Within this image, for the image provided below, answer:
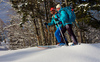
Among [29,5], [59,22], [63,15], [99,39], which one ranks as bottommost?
[99,39]

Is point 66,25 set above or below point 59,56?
above

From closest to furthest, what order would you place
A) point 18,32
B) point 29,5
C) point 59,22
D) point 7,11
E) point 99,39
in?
1. point 59,22
2. point 29,5
3. point 7,11
4. point 18,32
5. point 99,39

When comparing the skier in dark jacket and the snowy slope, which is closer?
the snowy slope

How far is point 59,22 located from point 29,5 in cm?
522

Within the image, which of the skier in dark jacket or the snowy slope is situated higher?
the skier in dark jacket

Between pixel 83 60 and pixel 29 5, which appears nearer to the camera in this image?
pixel 83 60

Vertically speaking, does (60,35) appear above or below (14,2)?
below

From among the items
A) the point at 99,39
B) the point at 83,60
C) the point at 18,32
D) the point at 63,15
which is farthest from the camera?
the point at 99,39

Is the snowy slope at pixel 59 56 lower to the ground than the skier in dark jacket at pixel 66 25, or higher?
lower

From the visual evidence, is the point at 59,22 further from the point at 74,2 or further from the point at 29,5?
the point at 74,2

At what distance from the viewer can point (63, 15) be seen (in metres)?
3.70

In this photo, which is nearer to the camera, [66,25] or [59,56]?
[59,56]

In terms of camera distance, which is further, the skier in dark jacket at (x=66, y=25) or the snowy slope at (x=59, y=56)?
the skier in dark jacket at (x=66, y=25)

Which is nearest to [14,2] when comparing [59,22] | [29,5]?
[29,5]
